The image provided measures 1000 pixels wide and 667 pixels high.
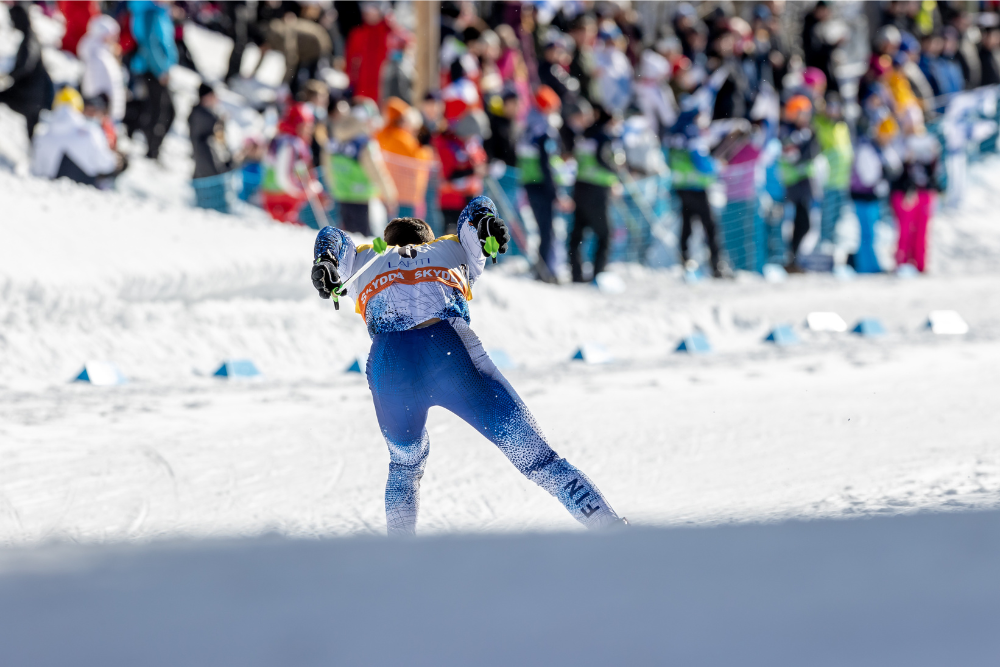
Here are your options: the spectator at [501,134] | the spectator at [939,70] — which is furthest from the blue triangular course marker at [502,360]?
the spectator at [939,70]

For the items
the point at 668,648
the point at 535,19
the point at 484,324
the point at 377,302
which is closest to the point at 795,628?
the point at 668,648

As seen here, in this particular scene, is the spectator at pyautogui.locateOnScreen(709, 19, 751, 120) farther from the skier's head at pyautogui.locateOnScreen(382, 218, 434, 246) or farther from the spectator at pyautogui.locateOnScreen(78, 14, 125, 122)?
the skier's head at pyautogui.locateOnScreen(382, 218, 434, 246)

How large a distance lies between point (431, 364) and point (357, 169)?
6310 millimetres

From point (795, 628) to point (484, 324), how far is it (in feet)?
21.6

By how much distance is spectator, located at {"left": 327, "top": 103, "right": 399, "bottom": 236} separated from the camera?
33.0 feet

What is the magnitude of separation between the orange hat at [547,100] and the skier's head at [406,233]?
22.2 ft

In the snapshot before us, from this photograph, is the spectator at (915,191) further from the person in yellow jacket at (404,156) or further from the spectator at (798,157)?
the person in yellow jacket at (404,156)

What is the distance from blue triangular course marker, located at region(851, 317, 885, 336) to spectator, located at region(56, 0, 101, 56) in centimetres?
810

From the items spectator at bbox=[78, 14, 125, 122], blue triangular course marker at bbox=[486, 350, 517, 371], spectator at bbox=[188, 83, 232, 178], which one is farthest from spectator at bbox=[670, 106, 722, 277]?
spectator at bbox=[78, 14, 125, 122]

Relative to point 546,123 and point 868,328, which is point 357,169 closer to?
point 546,123

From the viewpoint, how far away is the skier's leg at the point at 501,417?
3994mm

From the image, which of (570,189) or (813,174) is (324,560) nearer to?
(570,189)

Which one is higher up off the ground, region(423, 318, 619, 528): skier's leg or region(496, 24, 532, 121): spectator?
region(496, 24, 532, 121): spectator

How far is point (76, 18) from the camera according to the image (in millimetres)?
12625
